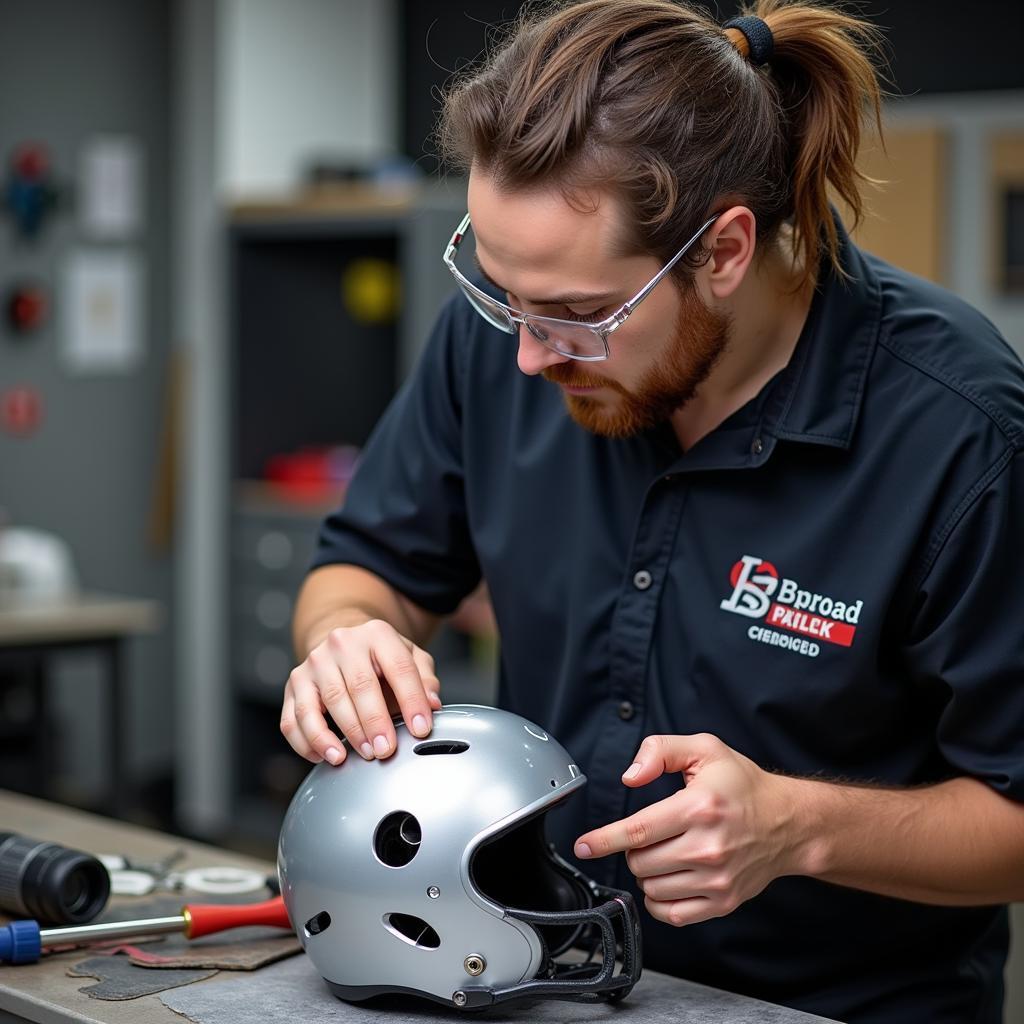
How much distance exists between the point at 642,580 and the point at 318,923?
485 millimetres

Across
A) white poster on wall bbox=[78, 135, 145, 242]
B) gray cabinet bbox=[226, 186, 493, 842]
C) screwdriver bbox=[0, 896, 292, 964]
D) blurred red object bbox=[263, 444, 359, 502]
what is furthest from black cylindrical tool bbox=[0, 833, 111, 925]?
white poster on wall bbox=[78, 135, 145, 242]

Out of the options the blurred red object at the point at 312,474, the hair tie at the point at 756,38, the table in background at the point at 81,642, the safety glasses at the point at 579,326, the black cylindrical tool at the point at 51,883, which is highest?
the hair tie at the point at 756,38

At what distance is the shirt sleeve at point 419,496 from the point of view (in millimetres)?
1847

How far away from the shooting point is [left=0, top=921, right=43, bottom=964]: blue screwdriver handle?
152 centimetres

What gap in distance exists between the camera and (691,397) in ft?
5.21

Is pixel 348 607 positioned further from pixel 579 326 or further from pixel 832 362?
pixel 832 362

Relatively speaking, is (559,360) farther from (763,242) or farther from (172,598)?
(172,598)

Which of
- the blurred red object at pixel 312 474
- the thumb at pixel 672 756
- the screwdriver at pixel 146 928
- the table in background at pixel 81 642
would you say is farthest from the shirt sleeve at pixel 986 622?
the blurred red object at pixel 312 474

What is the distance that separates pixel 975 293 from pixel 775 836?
2764mm

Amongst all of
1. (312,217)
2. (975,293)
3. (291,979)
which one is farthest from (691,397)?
(312,217)

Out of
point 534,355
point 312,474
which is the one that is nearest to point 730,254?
point 534,355

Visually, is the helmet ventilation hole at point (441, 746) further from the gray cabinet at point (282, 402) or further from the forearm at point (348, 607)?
the gray cabinet at point (282, 402)

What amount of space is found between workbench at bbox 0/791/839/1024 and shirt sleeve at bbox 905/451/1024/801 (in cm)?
30

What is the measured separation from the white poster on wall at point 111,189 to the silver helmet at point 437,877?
3.96 meters
